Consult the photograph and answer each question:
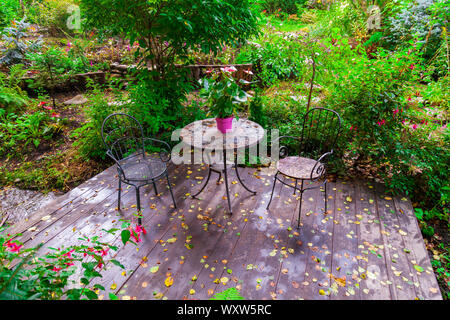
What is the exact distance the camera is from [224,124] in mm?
2514

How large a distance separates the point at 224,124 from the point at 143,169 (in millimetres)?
926

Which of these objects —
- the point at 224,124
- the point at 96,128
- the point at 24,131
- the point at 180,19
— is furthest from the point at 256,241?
the point at 24,131

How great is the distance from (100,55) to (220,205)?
573cm

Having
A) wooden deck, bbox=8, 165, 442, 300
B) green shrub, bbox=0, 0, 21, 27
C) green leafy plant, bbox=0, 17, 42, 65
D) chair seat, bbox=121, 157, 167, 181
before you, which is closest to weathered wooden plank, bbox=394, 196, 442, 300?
wooden deck, bbox=8, 165, 442, 300

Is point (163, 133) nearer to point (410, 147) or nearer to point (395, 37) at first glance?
point (410, 147)

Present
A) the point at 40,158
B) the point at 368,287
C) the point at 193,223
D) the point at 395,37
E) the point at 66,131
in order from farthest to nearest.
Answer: the point at 395,37 < the point at 66,131 < the point at 40,158 < the point at 193,223 < the point at 368,287

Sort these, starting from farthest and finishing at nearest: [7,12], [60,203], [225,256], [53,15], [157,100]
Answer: [53,15] < [7,12] < [157,100] < [60,203] < [225,256]

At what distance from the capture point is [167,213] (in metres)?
2.65

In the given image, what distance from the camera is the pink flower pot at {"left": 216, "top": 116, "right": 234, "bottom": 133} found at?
2490 millimetres

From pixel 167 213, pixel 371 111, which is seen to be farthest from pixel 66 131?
pixel 371 111

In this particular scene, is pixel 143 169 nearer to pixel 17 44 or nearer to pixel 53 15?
pixel 17 44

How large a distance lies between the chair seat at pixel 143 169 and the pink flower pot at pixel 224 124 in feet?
2.21

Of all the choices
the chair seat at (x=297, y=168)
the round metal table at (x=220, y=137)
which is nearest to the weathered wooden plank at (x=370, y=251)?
the chair seat at (x=297, y=168)
